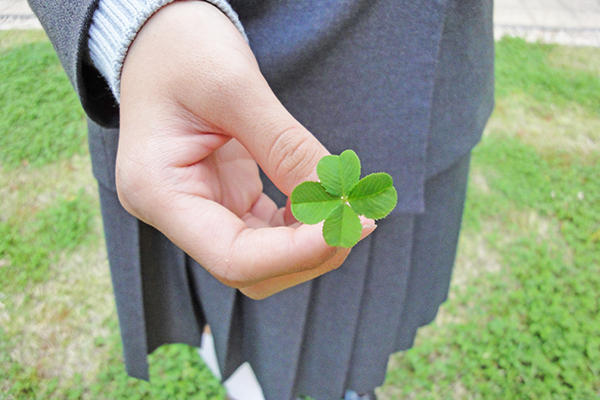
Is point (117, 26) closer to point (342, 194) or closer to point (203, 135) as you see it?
point (203, 135)

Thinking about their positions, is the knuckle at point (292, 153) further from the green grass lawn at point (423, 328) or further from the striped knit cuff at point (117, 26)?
the green grass lawn at point (423, 328)

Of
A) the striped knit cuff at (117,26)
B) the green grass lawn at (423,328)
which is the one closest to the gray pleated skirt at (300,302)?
the striped knit cuff at (117,26)

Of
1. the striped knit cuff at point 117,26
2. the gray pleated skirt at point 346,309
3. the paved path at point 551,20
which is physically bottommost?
the paved path at point 551,20

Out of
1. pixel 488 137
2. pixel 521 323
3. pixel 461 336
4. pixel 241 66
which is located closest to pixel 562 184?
pixel 488 137

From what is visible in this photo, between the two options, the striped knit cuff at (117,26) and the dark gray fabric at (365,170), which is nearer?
the striped knit cuff at (117,26)

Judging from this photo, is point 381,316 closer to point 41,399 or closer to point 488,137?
point 41,399

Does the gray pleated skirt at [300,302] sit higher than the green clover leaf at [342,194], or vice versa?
the green clover leaf at [342,194]
